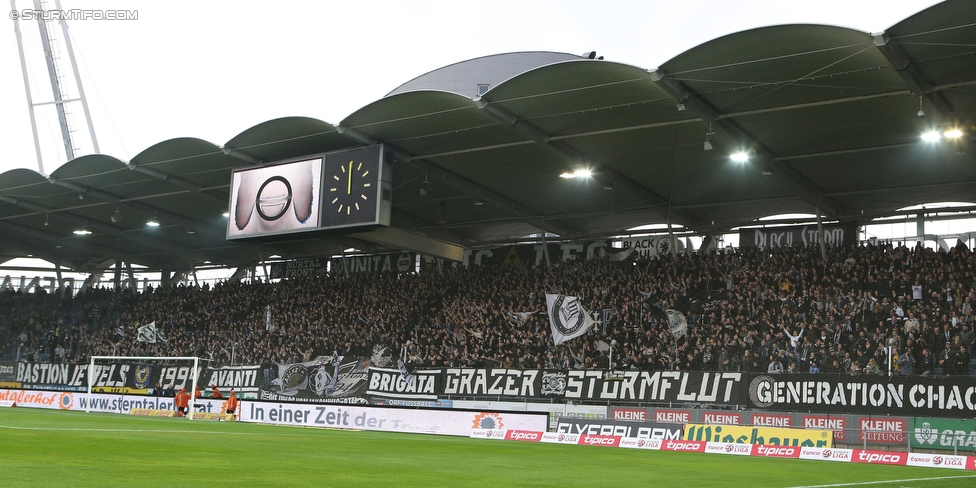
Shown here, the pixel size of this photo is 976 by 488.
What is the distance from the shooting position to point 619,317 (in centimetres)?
3441

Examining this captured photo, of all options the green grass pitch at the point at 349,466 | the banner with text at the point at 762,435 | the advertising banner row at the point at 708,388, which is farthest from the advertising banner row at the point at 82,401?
the banner with text at the point at 762,435

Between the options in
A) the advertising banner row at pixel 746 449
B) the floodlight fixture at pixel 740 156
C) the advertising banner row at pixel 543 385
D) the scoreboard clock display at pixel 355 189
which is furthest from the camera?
the scoreboard clock display at pixel 355 189

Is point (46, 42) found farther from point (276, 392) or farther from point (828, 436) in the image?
point (828, 436)

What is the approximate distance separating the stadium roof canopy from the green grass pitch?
10.1 meters

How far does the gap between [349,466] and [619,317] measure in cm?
2218

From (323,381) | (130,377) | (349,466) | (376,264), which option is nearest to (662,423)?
(349,466)

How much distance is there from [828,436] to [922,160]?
39.8ft

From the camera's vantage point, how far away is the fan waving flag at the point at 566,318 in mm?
33500

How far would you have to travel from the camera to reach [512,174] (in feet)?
117

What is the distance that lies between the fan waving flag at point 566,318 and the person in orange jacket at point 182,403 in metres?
13.9

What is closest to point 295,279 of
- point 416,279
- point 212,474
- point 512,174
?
point 416,279

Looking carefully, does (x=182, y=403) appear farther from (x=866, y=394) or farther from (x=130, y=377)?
(x=866, y=394)

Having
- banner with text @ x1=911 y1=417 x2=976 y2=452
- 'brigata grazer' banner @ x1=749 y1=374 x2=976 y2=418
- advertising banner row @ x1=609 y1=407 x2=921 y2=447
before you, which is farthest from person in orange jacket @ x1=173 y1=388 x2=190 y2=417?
banner with text @ x1=911 y1=417 x2=976 y2=452

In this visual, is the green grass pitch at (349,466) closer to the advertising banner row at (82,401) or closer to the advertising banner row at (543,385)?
the advertising banner row at (543,385)
